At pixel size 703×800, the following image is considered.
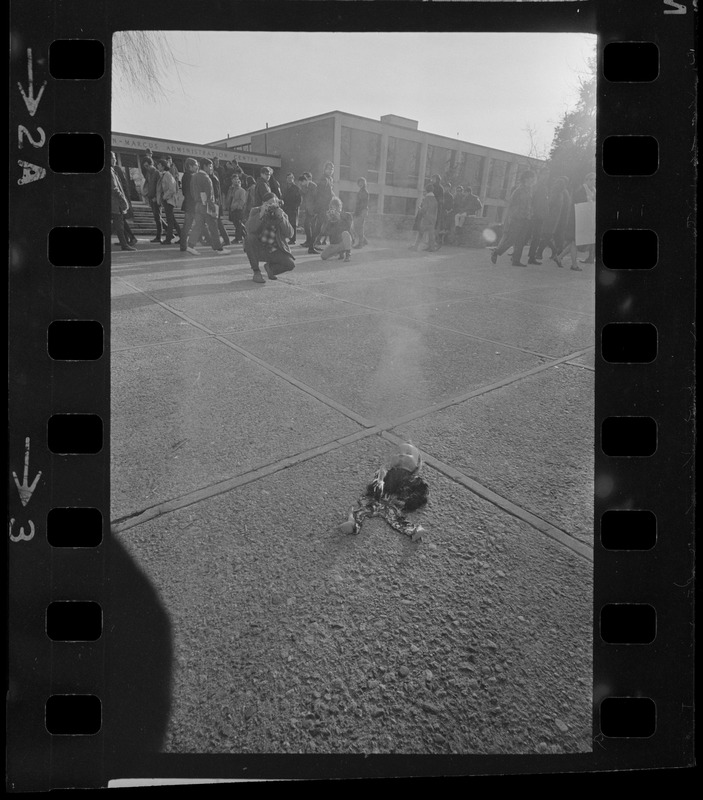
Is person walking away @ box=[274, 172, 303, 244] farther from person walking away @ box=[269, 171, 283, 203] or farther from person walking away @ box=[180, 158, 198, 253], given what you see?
person walking away @ box=[180, 158, 198, 253]

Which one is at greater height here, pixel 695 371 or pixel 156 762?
pixel 695 371

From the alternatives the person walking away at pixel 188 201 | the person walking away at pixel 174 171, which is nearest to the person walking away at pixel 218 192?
the person walking away at pixel 188 201

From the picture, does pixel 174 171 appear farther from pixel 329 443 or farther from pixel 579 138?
pixel 579 138

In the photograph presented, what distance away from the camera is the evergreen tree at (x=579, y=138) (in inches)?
44.7

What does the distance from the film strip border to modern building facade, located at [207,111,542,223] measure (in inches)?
16.7

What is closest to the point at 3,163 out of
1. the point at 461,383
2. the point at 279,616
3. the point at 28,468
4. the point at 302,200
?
the point at 28,468

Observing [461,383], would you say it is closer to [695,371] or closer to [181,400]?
[181,400]

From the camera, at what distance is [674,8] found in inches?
42.1

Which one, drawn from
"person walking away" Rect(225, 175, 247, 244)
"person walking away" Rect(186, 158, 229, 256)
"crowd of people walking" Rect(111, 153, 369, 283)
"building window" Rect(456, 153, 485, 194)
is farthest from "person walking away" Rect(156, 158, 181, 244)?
"building window" Rect(456, 153, 485, 194)

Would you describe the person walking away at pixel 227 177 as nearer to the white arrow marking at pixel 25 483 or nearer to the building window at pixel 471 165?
the building window at pixel 471 165

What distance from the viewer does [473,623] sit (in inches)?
57.9

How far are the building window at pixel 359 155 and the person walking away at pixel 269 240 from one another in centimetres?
289

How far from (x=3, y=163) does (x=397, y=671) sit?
1.44 m

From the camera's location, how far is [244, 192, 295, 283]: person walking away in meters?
5.46
